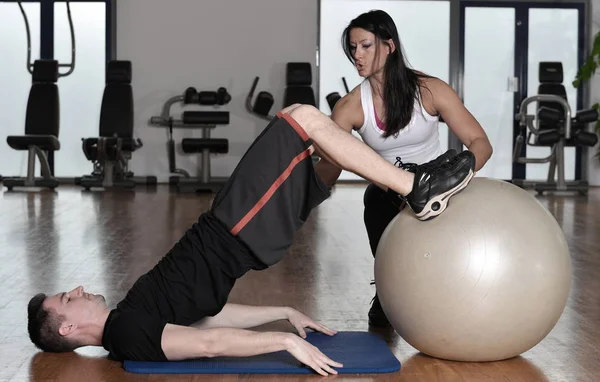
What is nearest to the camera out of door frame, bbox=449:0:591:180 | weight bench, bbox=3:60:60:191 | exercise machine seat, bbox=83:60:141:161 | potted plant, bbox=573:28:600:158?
weight bench, bbox=3:60:60:191

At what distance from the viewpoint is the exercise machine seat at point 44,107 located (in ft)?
25.0

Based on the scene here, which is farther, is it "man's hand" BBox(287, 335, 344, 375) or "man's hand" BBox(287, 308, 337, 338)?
"man's hand" BBox(287, 308, 337, 338)

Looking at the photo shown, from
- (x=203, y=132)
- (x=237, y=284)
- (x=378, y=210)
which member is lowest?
(x=237, y=284)

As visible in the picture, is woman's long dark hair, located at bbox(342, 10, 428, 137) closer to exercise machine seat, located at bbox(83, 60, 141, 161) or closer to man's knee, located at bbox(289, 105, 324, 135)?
man's knee, located at bbox(289, 105, 324, 135)

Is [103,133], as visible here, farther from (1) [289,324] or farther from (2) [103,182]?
(1) [289,324]

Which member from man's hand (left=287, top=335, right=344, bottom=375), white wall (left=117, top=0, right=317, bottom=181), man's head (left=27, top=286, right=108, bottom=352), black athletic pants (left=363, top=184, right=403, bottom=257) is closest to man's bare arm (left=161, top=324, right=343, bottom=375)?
man's hand (left=287, top=335, right=344, bottom=375)

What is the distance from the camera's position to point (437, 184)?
2.00 meters

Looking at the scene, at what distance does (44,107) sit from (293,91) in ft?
7.23

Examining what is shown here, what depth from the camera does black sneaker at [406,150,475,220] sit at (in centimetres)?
201

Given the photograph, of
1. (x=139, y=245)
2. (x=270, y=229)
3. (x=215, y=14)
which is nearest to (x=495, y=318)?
(x=270, y=229)

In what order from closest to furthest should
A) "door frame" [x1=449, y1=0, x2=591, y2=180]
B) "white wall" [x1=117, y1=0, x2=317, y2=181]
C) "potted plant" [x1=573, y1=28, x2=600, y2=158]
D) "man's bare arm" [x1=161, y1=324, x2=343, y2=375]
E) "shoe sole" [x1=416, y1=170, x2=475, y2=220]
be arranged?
"man's bare arm" [x1=161, y1=324, x2=343, y2=375] → "shoe sole" [x1=416, y1=170, x2=475, y2=220] → "potted plant" [x1=573, y1=28, x2=600, y2=158] → "white wall" [x1=117, y1=0, x2=317, y2=181] → "door frame" [x1=449, y1=0, x2=591, y2=180]

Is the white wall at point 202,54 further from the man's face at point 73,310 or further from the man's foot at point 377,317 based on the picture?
the man's face at point 73,310

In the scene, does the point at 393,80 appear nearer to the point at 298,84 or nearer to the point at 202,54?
the point at 298,84

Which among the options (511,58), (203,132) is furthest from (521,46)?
(203,132)
